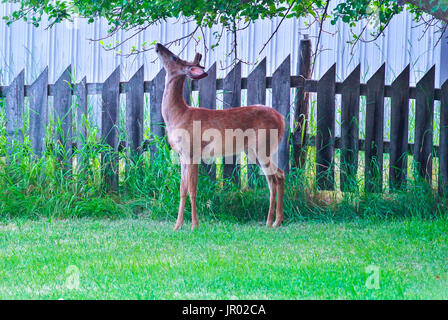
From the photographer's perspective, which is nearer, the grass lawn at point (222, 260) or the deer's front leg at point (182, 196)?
the grass lawn at point (222, 260)

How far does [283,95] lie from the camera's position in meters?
6.13

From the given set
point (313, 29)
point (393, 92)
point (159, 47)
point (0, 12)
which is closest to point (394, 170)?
point (393, 92)

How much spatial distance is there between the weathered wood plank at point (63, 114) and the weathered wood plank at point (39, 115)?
119 millimetres

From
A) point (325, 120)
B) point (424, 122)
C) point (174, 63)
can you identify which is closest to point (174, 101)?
point (174, 63)

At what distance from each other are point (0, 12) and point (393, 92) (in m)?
8.31

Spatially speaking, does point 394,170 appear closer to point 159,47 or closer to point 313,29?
point 159,47

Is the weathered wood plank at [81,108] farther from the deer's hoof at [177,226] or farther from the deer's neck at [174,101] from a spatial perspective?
the deer's hoof at [177,226]

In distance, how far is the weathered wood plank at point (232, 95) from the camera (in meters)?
6.12

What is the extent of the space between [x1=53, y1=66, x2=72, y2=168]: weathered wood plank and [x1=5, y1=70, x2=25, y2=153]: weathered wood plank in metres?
0.42

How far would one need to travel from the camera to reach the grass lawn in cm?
318

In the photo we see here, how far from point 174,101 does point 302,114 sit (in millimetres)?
1578

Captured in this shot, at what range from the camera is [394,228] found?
505 cm

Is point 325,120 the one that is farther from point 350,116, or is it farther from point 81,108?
point 81,108

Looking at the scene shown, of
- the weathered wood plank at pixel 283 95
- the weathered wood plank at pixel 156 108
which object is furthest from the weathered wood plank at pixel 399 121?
the weathered wood plank at pixel 156 108
